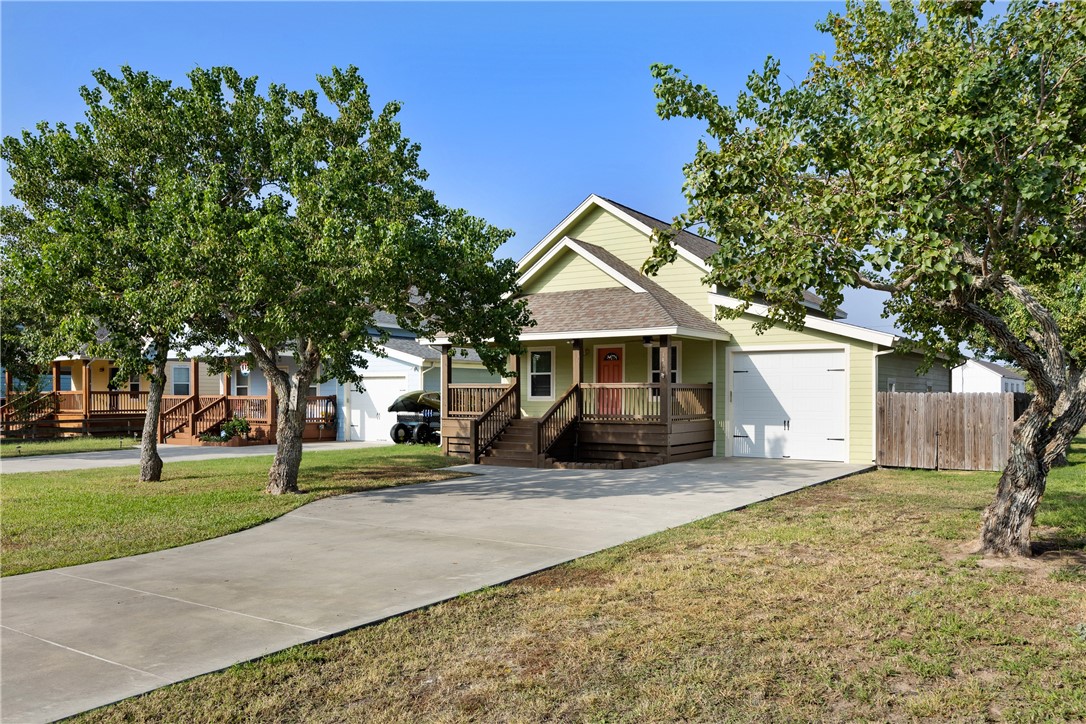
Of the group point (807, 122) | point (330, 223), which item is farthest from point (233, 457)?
point (807, 122)

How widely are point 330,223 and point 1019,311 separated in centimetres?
1525

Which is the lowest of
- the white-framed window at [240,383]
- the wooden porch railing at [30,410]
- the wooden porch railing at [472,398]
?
the wooden porch railing at [30,410]

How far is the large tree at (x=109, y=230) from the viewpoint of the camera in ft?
40.9

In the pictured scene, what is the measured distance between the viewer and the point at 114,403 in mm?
32531

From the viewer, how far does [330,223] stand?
12.0 m

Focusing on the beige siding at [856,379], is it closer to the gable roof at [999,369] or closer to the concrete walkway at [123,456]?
the concrete walkway at [123,456]

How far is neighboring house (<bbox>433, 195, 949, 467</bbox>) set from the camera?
19.1 meters

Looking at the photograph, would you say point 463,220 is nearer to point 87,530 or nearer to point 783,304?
point 783,304

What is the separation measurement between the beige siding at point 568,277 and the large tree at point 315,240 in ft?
22.1

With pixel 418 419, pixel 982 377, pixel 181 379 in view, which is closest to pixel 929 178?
pixel 418 419

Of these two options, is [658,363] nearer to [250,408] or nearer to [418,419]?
[418,419]

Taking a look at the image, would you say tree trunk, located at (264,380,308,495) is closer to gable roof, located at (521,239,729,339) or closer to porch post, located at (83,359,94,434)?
gable roof, located at (521,239,729,339)

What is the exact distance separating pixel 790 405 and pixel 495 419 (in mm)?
7337

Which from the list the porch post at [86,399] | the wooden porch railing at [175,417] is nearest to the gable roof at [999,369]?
the wooden porch railing at [175,417]
